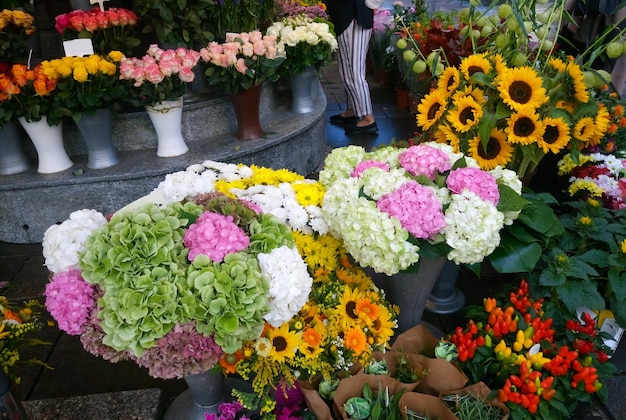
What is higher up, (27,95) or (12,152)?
(27,95)

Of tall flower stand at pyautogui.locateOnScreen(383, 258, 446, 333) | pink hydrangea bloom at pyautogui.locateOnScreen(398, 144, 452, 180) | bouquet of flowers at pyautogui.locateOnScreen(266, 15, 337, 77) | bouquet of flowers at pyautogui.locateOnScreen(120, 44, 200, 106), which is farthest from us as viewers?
bouquet of flowers at pyautogui.locateOnScreen(266, 15, 337, 77)

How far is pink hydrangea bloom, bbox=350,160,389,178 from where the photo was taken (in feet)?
5.11

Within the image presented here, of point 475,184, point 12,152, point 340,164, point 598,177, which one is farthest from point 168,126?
point 598,177

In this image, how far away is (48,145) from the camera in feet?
10.4

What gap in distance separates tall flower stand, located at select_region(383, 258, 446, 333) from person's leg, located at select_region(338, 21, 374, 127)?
11.0 ft

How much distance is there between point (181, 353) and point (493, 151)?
1400 millimetres

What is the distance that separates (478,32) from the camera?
6.48 feet

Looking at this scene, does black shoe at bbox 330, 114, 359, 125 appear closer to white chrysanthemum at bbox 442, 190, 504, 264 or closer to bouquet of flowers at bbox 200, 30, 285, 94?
bouquet of flowers at bbox 200, 30, 285, 94

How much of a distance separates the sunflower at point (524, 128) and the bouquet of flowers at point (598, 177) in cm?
41

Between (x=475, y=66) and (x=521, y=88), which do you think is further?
(x=475, y=66)

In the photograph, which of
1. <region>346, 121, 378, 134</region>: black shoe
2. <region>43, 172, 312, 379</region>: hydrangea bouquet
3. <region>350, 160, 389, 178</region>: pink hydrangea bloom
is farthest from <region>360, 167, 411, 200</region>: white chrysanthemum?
<region>346, 121, 378, 134</region>: black shoe

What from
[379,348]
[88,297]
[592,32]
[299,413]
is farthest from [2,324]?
[592,32]

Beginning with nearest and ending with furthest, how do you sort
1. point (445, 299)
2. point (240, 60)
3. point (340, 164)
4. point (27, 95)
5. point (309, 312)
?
point (309, 312), point (340, 164), point (445, 299), point (27, 95), point (240, 60)

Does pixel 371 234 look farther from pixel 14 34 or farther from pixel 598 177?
pixel 14 34
